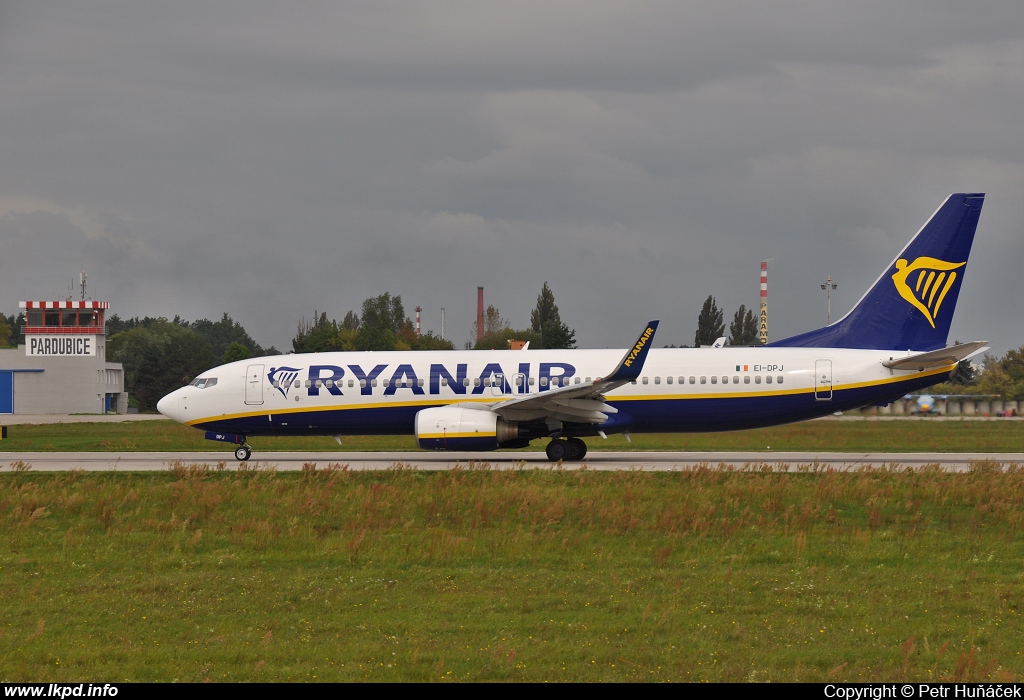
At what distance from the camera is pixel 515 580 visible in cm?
1224

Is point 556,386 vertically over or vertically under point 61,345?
under

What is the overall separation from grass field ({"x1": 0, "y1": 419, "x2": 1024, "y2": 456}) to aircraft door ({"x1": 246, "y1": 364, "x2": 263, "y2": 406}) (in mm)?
5019

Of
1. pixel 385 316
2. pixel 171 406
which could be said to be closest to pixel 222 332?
pixel 385 316

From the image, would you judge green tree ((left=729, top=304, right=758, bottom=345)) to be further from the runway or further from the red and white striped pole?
the runway

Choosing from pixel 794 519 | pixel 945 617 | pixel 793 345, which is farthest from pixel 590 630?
pixel 793 345

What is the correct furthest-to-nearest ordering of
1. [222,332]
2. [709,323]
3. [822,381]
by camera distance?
[222,332] < [709,323] < [822,381]

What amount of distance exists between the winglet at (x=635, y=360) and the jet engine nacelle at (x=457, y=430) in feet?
11.4

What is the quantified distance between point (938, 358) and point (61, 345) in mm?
77351

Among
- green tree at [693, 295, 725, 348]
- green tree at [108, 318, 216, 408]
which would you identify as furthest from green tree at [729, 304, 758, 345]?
green tree at [108, 318, 216, 408]

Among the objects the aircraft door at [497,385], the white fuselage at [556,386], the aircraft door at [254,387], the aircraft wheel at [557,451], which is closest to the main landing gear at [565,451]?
the aircraft wheel at [557,451]

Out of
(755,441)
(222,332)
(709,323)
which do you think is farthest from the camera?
(222,332)

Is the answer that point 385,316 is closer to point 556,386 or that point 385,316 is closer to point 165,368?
point 165,368

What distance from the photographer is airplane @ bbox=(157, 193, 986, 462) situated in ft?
93.2

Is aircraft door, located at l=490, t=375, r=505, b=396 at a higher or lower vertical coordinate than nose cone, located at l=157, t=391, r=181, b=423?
higher
